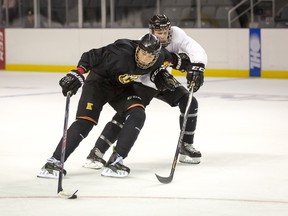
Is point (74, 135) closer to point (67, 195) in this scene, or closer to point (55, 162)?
point (55, 162)

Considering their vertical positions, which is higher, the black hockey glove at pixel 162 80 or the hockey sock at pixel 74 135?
the black hockey glove at pixel 162 80

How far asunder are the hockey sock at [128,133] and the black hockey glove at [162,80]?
368 millimetres

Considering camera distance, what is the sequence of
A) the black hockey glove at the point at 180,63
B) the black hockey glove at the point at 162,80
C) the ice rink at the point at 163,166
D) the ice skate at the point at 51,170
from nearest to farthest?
the ice rink at the point at 163,166, the ice skate at the point at 51,170, the black hockey glove at the point at 162,80, the black hockey glove at the point at 180,63

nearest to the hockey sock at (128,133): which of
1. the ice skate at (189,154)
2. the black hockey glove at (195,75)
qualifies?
the black hockey glove at (195,75)

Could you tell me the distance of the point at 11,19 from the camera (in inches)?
636

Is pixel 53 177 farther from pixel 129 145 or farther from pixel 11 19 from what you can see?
pixel 11 19

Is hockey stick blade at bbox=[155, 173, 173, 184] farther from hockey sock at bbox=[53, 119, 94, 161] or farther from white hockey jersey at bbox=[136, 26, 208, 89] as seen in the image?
white hockey jersey at bbox=[136, 26, 208, 89]

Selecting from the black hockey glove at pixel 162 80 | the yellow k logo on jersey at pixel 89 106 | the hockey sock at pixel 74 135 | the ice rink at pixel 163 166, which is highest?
the black hockey glove at pixel 162 80

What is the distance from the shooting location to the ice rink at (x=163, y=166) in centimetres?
460

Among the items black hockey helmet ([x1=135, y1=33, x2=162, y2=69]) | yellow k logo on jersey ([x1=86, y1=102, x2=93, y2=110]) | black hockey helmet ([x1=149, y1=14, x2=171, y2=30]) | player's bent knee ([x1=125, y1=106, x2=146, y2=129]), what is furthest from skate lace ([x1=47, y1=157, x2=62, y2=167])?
black hockey helmet ([x1=149, y1=14, x2=171, y2=30])

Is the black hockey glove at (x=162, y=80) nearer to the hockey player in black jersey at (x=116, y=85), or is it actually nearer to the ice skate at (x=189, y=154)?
the hockey player in black jersey at (x=116, y=85)

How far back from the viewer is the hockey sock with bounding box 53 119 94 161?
5.42 meters

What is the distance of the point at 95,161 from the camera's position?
5.82 m

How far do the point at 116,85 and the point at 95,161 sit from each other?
0.53m
